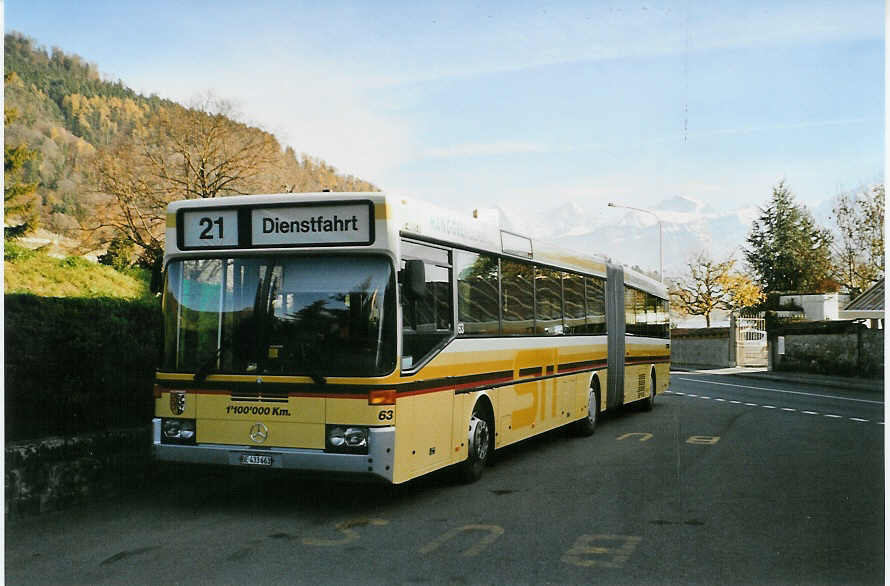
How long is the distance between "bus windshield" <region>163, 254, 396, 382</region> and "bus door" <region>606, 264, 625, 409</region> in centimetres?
909

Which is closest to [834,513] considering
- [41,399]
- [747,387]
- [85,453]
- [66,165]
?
[85,453]

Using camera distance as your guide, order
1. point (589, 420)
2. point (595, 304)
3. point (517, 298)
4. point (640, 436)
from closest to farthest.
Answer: point (517, 298) < point (640, 436) < point (589, 420) < point (595, 304)

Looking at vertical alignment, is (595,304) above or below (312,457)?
above

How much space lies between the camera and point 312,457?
841cm

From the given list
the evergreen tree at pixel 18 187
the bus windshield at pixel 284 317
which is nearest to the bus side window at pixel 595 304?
the bus windshield at pixel 284 317

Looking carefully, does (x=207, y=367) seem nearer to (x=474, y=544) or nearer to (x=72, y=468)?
(x=72, y=468)

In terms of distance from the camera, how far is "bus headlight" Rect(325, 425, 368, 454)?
27.5ft

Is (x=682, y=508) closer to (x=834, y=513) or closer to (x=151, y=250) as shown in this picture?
(x=834, y=513)

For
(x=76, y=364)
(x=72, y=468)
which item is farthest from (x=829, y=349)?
(x=72, y=468)

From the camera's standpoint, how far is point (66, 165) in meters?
34.8

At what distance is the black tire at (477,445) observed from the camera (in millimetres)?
10430

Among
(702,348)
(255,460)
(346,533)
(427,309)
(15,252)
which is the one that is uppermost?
(15,252)

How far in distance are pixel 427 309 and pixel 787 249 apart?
7401 cm

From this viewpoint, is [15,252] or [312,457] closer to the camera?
[312,457]
